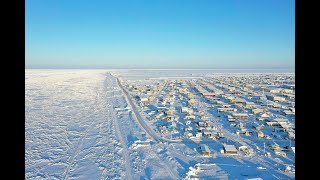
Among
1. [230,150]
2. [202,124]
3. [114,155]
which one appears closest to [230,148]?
[230,150]

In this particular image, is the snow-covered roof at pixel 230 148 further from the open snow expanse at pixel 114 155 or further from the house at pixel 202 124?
the house at pixel 202 124

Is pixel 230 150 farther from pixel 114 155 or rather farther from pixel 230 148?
pixel 114 155

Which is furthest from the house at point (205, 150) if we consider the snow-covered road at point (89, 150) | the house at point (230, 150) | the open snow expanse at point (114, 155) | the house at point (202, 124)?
the house at point (202, 124)

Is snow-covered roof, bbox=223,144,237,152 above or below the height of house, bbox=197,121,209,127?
below

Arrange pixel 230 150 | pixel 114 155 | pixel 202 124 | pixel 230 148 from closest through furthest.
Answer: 1. pixel 114 155
2. pixel 230 150
3. pixel 230 148
4. pixel 202 124

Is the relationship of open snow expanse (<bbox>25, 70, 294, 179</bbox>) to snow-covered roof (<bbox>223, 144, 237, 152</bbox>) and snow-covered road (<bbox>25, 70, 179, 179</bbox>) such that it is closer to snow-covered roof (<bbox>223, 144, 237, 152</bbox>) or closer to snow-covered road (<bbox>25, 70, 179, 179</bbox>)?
snow-covered road (<bbox>25, 70, 179, 179</bbox>)

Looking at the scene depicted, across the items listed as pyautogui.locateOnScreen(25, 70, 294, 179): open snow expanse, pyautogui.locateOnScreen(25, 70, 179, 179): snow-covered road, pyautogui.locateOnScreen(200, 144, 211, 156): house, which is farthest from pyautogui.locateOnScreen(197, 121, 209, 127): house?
pyautogui.locateOnScreen(200, 144, 211, 156): house

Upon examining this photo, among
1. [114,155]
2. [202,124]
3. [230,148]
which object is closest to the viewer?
[114,155]
